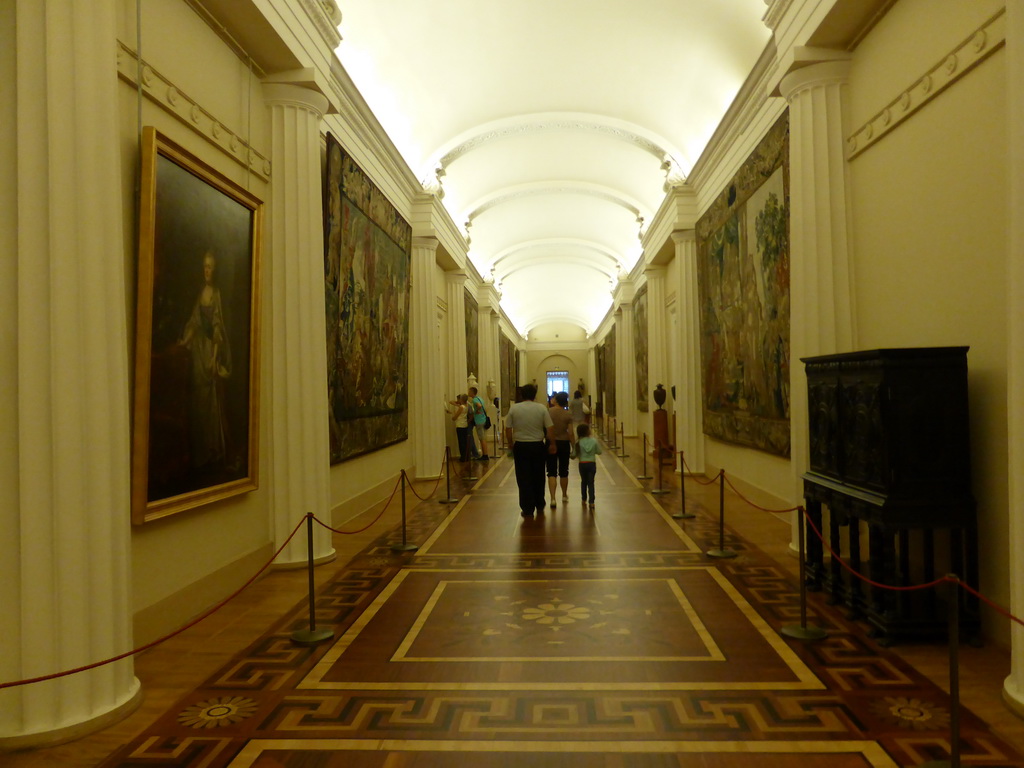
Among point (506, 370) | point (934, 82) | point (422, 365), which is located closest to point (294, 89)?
point (934, 82)

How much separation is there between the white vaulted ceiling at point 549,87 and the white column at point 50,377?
5.97 meters

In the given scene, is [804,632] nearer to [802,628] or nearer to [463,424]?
[802,628]

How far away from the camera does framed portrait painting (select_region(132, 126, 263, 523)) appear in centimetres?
433

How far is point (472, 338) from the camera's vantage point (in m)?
20.9

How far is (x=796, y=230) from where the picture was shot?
654cm

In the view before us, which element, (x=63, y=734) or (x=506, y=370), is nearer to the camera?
(x=63, y=734)

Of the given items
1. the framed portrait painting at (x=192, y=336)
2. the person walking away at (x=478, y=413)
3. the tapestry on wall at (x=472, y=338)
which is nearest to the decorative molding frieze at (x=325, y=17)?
the framed portrait painting at (x=192, y=336)

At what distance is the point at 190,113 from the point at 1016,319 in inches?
224

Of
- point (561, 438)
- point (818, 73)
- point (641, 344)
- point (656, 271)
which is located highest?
point (656, 271)

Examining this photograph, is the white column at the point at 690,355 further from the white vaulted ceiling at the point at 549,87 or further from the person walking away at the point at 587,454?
the person walking away at the point at 587,454

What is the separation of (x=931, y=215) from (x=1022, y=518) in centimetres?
263

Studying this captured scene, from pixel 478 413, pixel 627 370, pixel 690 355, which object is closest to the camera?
pixel 690 355

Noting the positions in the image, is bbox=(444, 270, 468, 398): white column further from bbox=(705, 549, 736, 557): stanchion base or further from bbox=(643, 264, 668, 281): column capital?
bbox=(705, 549, 736, 557): stanchion base

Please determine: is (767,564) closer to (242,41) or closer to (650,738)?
(650,738)
